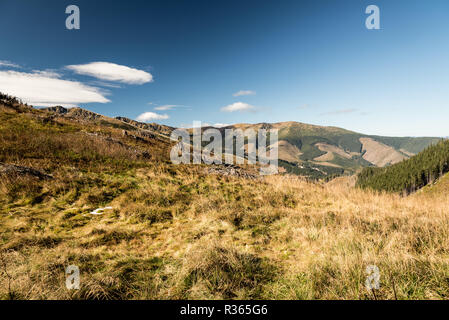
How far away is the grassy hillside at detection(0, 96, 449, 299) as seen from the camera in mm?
3250

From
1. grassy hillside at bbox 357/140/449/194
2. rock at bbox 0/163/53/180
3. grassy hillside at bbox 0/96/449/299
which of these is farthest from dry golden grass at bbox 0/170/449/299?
grassy hillside at bbox 357/140/449/194

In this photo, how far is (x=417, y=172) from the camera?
11925cm

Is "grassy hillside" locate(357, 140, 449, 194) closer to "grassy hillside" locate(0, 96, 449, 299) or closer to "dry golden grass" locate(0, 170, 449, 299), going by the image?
"grassy hillside" locate(0, 96, 449, 299)

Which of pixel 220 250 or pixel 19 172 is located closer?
pixel 220 250

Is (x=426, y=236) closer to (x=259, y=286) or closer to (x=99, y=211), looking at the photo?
(x=259, y=286)

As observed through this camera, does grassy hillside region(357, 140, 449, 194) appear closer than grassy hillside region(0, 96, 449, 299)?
No

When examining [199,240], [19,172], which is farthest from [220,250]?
[19,172]

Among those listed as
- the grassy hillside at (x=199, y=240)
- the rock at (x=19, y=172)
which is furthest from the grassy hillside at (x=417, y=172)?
the rock at (x=19, y=172)

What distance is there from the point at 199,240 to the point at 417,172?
553 ft

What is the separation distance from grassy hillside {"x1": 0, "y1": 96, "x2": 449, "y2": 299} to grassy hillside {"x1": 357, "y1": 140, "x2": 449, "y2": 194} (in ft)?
435

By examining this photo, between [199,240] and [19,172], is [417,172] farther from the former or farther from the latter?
[19,172]
